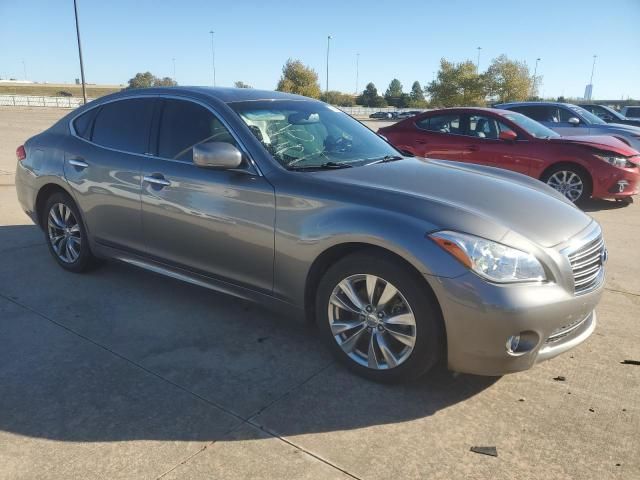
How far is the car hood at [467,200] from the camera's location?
2842mm

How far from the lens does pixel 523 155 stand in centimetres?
825

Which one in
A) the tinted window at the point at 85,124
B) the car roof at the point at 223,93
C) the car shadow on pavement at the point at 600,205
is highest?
the car roof at the point at 223,93

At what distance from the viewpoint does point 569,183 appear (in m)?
8.22

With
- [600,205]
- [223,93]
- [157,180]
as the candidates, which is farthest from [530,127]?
[157,180]

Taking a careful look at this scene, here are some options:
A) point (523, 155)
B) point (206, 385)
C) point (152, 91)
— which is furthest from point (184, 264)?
point (523, 155)

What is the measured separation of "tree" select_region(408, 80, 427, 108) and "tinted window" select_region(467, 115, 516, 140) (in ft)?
279

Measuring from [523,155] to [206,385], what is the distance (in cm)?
679

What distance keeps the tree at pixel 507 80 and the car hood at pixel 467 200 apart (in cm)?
6608

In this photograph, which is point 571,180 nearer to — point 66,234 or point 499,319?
point 499,319

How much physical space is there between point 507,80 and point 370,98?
4262 cm

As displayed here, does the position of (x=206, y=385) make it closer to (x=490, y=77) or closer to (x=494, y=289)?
(x=494, y=289)

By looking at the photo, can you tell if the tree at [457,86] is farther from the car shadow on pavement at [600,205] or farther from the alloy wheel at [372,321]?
the alloy wheel at [372,321]

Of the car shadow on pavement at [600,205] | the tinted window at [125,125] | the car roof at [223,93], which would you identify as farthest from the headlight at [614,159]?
the tinted window at [125,125]

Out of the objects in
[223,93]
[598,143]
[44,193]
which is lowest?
[44,193]
